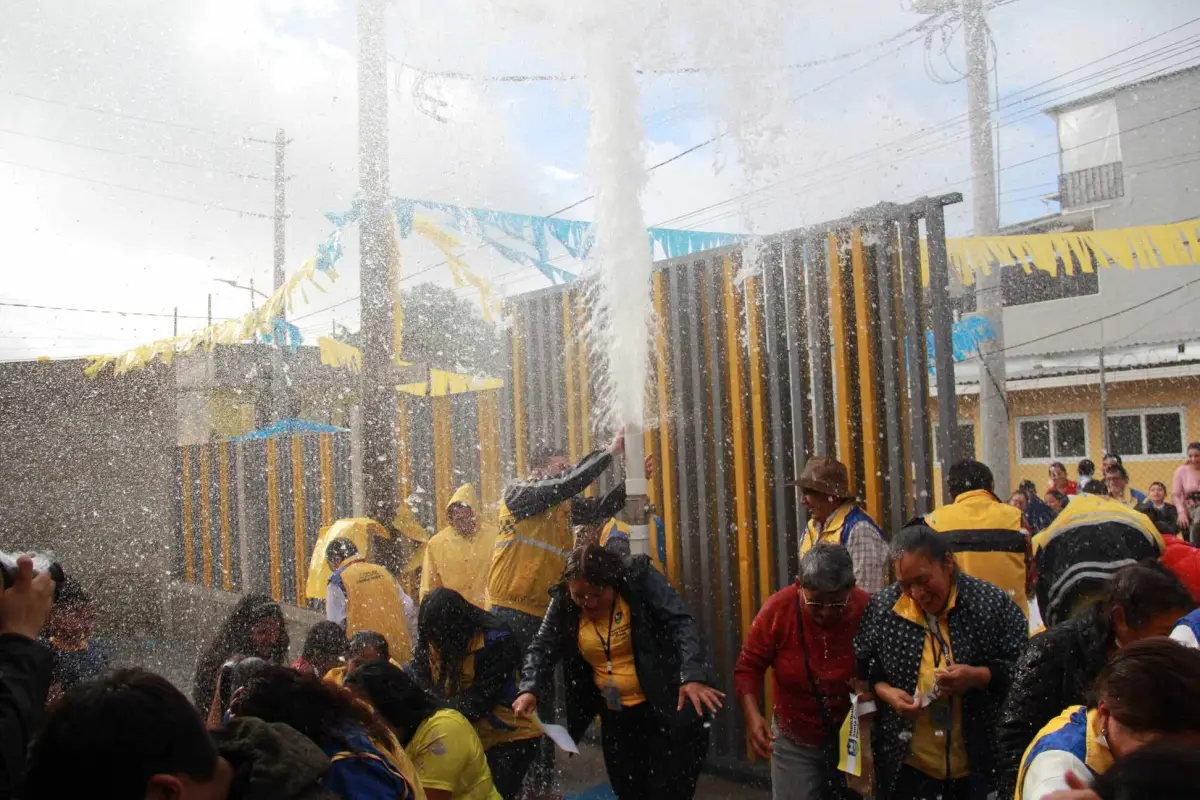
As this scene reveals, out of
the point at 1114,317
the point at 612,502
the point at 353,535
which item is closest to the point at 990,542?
the point at 612,502

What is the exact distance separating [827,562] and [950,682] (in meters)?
0.63

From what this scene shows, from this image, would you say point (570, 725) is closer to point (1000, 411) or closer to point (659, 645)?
point (659, 645)

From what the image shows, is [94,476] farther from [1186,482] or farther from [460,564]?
[1186,482]

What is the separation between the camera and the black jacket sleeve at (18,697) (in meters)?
2.04

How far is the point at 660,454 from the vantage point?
239 inches

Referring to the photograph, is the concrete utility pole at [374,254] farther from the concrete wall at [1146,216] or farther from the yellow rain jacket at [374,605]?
the concrete wall at [1146,216]

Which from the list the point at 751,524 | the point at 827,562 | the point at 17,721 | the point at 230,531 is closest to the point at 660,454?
the point at 751,524

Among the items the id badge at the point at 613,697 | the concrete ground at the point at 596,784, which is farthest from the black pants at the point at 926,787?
the concrete ground at the point at 596,784

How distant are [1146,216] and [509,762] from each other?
22863 millimetres

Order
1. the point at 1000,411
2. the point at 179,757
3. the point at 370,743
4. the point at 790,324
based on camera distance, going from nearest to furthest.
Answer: the point at 179,757 < the point at 370,743 < the point at 790,324 < the point at 1000,411

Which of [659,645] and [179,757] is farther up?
[179,757]

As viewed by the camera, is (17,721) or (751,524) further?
(751,524)

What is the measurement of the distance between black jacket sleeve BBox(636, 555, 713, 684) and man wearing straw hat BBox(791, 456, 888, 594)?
656 mm

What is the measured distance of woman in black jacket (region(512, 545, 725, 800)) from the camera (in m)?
4.02
